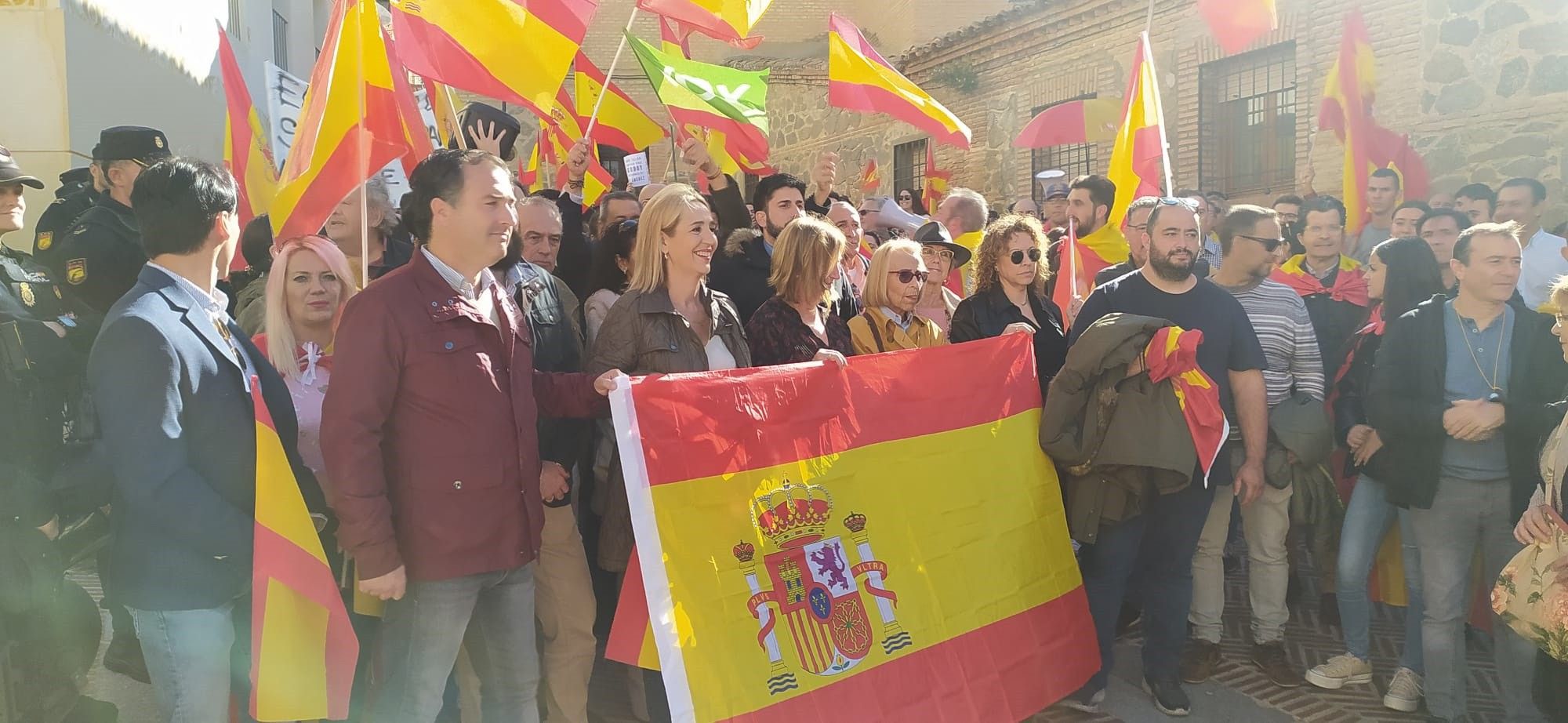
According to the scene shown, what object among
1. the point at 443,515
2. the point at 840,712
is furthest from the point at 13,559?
the point at 840,712

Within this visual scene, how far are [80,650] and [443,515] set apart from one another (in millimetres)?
1977

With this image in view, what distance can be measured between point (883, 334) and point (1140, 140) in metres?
2.73

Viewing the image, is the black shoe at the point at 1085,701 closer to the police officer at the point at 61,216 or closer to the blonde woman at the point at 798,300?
the blonde woman at the point at 798,300

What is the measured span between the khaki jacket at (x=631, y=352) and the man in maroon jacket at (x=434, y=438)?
61 centimetres

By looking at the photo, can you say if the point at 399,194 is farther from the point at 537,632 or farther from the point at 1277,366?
the point at 1277,366

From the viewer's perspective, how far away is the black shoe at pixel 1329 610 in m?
5.31

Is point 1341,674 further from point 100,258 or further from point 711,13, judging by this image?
point 100,258

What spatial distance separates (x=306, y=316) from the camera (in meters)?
3.36

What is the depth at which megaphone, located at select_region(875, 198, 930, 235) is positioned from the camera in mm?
8227

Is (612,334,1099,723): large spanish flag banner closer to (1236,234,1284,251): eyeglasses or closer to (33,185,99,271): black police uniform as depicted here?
(1236,234,1284,251): eyeglasses

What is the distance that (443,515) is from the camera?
9.26 feet

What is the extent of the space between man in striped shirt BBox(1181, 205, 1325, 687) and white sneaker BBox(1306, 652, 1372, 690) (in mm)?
84

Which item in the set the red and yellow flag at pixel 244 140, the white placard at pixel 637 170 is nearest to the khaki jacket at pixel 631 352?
the red and yellow flag at pixel 244 140

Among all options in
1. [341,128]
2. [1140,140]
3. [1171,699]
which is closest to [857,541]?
[1171,699]
